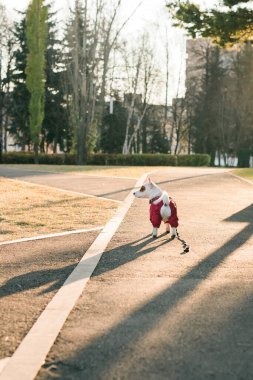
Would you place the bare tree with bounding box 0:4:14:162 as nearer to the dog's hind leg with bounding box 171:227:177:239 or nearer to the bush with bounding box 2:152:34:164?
the bush with bounding box 2:152:34:164

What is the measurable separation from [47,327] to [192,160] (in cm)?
3672

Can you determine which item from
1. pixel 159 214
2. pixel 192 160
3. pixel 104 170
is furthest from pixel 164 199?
pixel 192 160

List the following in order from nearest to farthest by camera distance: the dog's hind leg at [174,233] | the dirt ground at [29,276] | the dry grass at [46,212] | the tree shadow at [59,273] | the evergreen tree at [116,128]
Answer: the dirt ground at [29,276], the tree shadow at [59,273], the dog's hind leg at [174,233], the dry grass at [46,212], the evergreen tree at [116,128]

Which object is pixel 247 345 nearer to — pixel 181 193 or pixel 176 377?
pixel 176 377

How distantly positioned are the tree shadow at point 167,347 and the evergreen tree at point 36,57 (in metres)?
35.1

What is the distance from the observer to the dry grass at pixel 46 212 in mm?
7877

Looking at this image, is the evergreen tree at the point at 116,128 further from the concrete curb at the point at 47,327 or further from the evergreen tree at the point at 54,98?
the concrete curb at the point at 47,327

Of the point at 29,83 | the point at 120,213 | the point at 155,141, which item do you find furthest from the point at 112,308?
the point at 155,141

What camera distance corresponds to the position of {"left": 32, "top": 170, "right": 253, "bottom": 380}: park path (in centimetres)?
284

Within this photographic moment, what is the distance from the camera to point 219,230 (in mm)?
7973

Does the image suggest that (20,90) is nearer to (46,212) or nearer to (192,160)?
(192,160)

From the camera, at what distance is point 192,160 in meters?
39.4

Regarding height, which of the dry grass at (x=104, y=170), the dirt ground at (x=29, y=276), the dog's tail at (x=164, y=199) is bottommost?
the dirt ground at (x=29, y=276)

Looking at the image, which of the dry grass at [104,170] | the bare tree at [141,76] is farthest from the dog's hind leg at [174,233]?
the bare tree at [141,76]
